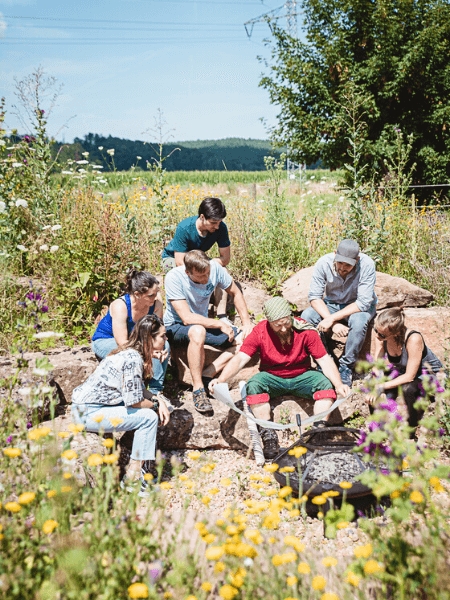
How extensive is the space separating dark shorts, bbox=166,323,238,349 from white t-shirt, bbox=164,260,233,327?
0.10m

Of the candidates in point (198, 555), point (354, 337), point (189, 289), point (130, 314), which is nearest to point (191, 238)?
point (189, 289)

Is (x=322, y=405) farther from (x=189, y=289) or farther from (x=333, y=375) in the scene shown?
(x=189, y=289)

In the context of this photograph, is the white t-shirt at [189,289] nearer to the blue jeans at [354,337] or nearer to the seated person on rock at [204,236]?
the seated person on rock at [204,236]

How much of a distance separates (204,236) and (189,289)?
735 mm

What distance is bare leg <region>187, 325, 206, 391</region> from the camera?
12.3ft

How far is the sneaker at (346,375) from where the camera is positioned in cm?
389

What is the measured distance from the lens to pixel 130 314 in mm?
3596

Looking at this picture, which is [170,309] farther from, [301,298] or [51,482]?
[51,482]

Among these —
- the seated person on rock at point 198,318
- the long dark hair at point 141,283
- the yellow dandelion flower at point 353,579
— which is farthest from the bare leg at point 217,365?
the yellow dandelion flower at point 353,579

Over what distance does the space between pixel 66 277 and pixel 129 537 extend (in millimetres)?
3706

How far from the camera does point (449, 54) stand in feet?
37.1

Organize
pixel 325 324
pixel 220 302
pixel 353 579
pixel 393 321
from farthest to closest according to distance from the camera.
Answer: pixel 220 302 < pixel 325 324 < pixel 393 321 < pixel 353 579

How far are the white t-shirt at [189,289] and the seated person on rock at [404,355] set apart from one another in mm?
1506

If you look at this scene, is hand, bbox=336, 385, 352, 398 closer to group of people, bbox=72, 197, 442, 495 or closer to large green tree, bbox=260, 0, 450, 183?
group of people, bbox=72, 197, 442, 495
